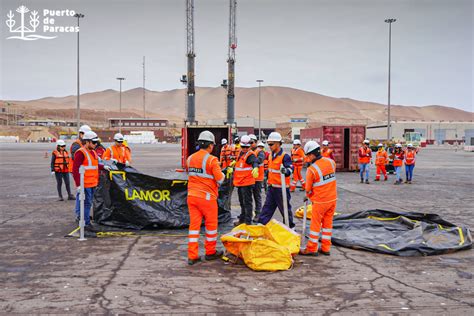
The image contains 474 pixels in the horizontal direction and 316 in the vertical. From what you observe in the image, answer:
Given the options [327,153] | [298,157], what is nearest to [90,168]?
[298,157]

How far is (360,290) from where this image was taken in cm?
484

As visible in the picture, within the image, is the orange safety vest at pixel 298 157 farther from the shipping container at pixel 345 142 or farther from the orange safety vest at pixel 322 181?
the shipping container at pixel 345 142

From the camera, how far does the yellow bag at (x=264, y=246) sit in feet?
18.2

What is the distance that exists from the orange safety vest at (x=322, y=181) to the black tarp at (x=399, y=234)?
1125 millimetres

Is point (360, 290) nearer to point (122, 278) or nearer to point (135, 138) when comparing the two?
point (122, 278)

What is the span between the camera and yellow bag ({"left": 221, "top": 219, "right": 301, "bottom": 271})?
556 centimetres

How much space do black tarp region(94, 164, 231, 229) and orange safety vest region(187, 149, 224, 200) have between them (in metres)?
2.23

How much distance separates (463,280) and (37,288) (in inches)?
206

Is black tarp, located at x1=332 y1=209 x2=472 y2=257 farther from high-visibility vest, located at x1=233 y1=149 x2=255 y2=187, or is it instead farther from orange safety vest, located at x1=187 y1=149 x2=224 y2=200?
orange safety vest, located at x1=187 y1=149 x2=224 y2=200

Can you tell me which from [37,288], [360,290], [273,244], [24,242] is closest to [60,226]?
[24,242]

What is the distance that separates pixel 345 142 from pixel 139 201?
15.8 m

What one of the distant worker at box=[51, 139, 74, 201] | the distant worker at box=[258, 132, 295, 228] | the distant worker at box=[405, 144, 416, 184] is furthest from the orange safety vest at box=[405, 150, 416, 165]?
the distant worker at box=[51, 139, 74, 201]

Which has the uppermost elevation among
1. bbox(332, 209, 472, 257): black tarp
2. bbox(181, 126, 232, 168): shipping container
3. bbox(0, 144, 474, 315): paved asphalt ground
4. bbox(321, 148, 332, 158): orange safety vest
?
bbox(181, 126, 232, 168): shipping container

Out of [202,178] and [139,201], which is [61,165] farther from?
[202,178]
